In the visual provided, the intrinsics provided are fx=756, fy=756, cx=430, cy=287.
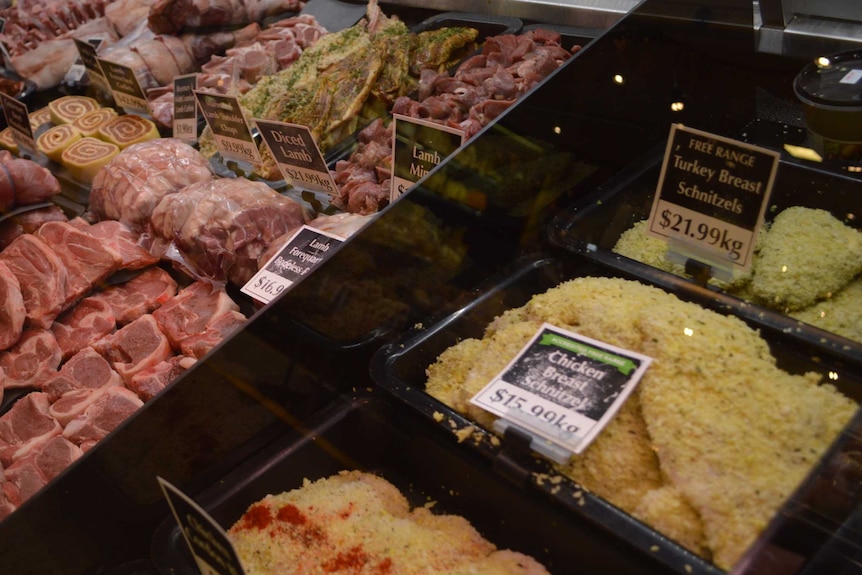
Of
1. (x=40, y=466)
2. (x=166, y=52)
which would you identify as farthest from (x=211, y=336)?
(x=166, y=52)

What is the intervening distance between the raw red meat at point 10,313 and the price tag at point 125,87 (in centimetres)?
159

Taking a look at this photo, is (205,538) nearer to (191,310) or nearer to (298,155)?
(191,310)

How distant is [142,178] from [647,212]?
2.15 metres

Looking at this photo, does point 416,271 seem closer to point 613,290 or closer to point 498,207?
point 498,207

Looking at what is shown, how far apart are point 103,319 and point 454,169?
1559 millimetres

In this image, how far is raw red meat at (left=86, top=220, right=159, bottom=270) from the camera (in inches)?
116

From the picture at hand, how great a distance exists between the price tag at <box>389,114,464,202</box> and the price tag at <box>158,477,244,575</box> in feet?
3.93

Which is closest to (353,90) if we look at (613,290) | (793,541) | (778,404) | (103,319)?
(103,319)

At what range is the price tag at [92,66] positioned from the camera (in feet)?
13.9

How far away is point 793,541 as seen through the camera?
3.90ft

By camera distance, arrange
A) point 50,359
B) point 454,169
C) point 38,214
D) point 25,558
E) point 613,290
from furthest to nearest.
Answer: point 38,214 → point 50,359 → point 454,169 → point 613,290 → point 25,558

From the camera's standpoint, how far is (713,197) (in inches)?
63.7

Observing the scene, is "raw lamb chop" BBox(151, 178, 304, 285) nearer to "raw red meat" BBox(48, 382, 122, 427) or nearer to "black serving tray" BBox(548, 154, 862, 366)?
"raw red meat" BBox(48, 382, 122, 427)

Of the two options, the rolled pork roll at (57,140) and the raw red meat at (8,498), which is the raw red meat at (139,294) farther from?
the rolled pork roll at (57,140)
